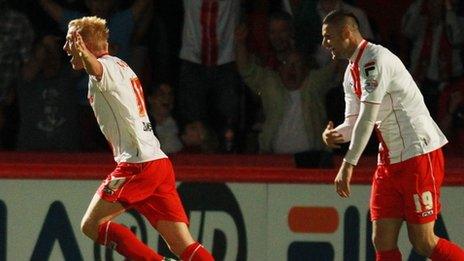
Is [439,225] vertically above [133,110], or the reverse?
[133,110]

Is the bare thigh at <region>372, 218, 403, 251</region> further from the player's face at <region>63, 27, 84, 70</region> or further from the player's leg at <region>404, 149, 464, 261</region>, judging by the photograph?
the player's face at <region>63, 27, 84, 70</region>

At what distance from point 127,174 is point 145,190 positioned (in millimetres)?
134

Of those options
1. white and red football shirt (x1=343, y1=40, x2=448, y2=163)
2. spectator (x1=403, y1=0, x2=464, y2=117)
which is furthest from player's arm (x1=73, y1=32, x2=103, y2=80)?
spectator (x1=403, y1=0, x2=464, y2=117)

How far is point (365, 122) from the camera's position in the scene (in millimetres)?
7598

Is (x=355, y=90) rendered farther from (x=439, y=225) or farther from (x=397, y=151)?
(x=439, y=225)

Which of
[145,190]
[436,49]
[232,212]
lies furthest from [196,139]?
[145,190]

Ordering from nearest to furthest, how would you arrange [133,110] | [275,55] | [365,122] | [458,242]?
[365,122], [133,110], [458,242], [275,55]

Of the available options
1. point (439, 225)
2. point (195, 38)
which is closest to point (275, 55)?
point (195, 38)

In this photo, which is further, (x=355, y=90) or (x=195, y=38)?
(x=195, y=38)

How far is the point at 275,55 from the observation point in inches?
426

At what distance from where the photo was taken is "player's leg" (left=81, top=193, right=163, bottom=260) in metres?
8.16

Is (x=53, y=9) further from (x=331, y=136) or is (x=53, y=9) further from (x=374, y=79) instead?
(x=374, y=79)

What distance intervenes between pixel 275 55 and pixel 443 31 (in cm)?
129

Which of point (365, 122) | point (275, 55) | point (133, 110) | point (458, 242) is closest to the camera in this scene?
point (365, 122)
